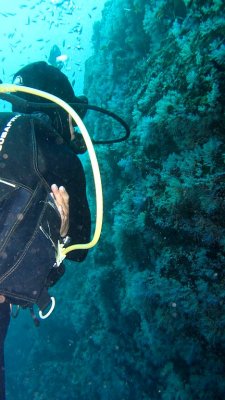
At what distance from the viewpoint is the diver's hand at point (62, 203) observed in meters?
2.45

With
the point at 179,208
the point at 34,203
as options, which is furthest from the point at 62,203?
the point at 179,208

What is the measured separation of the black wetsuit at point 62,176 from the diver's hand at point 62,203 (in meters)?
0.06

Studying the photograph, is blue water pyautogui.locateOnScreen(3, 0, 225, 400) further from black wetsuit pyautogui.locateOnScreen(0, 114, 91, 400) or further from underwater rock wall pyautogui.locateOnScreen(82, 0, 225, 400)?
black wetsuit pyautogui.locateOnScreen(0, 114, 91, 400)

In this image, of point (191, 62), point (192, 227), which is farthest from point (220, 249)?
point (191, 62)

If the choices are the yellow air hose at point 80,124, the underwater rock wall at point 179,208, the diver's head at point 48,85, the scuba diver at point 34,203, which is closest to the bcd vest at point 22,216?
the scuba diver at point 34,203

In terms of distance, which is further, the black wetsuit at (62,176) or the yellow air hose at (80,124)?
the black wetsuit at (62,176)

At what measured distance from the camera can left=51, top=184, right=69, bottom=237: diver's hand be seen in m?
2.45

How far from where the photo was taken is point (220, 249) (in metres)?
4.64

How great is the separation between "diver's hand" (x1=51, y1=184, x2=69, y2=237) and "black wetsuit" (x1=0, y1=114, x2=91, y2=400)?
59 millimetres

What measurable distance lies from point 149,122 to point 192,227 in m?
2.10

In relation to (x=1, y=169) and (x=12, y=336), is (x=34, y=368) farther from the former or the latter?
(x=1, y=169)

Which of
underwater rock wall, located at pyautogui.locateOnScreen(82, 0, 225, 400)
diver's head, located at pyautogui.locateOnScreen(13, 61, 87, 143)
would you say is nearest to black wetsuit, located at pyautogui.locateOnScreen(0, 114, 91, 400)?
diver's head, located at pyautogui.locateOnScreen(13, 61, 87, 143)

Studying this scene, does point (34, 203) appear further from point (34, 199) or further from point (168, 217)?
point (168, 217)

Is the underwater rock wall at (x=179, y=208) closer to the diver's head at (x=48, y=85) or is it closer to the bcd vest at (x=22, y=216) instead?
the diver's head at (x=48, y=85)
